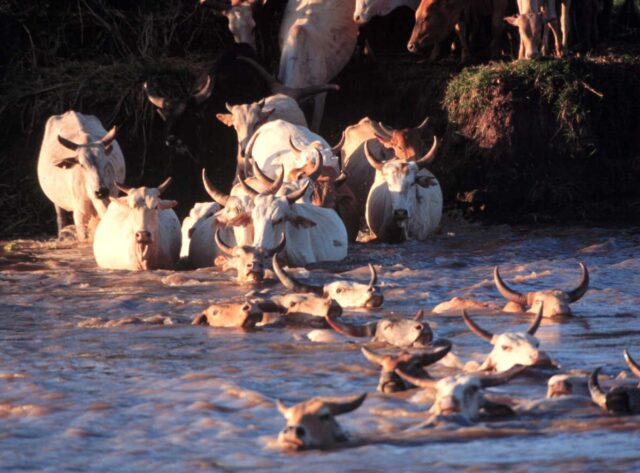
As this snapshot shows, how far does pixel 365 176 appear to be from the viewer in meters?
15.7

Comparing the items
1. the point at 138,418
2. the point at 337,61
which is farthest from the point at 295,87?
the point at 138,418

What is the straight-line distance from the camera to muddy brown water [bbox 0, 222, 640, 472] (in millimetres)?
6305

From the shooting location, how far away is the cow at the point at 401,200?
47.3 feet

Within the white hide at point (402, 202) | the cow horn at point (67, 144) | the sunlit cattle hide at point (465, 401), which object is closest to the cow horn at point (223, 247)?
the white hide at point (402, 202)

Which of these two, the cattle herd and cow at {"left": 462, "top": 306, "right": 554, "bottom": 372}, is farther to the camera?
the cattle herd

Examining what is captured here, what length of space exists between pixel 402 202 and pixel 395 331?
228 inches

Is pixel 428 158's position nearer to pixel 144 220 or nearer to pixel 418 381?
pixel 144 220

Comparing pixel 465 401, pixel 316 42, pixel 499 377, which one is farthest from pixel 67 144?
pixel 465 401

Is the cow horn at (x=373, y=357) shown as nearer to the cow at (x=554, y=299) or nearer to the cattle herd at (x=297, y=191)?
the cattle herd at (x=297, y=191)

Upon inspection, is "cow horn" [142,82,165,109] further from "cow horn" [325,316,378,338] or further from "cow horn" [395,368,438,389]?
"cow horn" [395,368,438,389]

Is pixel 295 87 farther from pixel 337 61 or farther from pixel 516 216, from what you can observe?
pixel 516 216

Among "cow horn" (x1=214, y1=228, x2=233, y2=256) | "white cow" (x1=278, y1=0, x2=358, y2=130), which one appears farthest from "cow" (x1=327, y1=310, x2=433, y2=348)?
"white cow" (x1=278, y1=0, x2=358, y2=130)

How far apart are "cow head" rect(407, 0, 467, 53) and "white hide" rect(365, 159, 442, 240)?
215 cm

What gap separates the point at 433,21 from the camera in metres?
16.6
